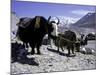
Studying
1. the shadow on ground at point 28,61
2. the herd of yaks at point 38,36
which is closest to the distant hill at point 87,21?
the herd of yaks at point 38,36

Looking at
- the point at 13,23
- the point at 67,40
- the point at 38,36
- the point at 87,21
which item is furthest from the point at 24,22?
the point at 87,21

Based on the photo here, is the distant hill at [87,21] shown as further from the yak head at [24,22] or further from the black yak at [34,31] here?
the yak head at [24,22]

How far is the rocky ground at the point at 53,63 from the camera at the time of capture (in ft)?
7.98

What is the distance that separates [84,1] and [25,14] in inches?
34.8

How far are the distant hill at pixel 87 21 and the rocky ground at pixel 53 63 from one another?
41cm

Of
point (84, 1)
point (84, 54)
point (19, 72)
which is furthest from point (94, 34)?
point (19, 72)

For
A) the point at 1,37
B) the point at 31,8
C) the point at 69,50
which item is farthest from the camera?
the point at 69,50

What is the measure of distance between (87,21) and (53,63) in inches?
30.7

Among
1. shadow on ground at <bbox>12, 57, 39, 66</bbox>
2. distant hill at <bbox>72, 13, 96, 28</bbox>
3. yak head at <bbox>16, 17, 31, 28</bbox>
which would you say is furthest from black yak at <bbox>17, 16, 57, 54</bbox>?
distant hill at <bbox>72, 13, 96, 28</bbox>

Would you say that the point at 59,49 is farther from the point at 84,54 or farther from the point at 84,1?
the point at 84,1

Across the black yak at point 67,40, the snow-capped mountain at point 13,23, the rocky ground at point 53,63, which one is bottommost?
the rocky ground at point 53,63

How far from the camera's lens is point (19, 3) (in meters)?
2.43

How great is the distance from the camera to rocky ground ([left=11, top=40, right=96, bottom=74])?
243cm

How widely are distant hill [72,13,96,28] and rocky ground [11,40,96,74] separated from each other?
0.41 metres
